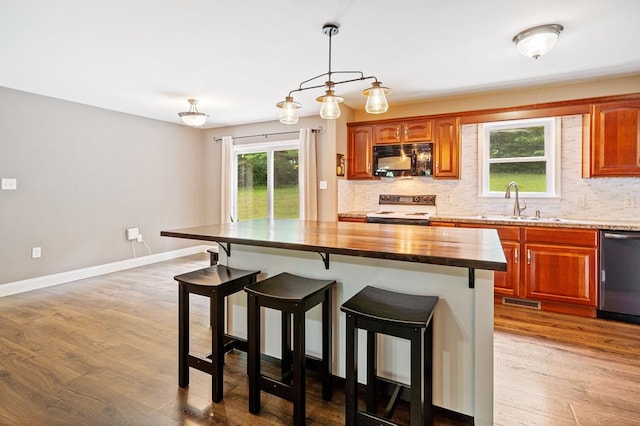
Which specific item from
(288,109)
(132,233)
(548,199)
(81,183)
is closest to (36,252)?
(81,183)

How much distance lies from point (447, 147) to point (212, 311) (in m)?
3.55

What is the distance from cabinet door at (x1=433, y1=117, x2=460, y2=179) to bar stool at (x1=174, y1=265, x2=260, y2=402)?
3.08 metres

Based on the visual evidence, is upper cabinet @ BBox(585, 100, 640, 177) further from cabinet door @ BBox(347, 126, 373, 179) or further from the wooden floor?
cabinet door @ BBox(347, 126, 373, 179)

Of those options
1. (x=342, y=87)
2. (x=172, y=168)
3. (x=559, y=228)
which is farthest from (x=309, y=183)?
(x=559, y=228)

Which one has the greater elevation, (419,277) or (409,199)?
(409,199)

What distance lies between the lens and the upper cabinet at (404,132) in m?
4.40

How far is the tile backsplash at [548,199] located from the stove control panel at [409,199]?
6 cm

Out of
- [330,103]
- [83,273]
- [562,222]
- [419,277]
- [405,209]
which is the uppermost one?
[330,103]

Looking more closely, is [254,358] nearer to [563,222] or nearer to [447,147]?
[563,222]

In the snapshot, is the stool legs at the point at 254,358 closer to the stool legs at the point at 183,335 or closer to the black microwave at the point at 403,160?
the stool legs at the point at 183,335

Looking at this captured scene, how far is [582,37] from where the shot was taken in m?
2.69

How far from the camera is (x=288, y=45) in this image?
2.84 meters

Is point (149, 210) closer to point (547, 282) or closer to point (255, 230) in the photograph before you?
point (255, 230)

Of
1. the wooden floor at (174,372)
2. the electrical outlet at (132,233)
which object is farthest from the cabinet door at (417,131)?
the electrical outlet at (132,233)
